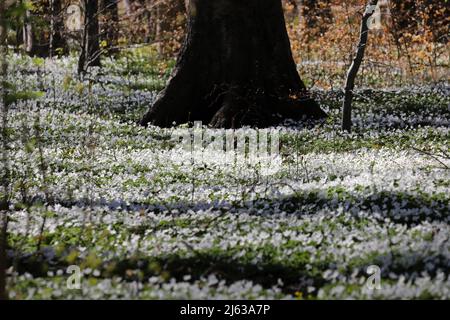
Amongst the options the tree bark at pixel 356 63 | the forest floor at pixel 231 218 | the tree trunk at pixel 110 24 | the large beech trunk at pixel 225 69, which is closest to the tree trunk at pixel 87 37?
the tree trunk at pixel 110 24

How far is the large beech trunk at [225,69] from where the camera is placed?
19266mm

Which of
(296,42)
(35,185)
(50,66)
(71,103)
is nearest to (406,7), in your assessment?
(296,42)

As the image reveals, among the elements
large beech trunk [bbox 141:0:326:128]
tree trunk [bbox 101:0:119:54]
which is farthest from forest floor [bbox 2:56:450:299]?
tree trunk [bbox 101:0:119:54]

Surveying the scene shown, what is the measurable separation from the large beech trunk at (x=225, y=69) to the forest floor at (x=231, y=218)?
1.48 metres

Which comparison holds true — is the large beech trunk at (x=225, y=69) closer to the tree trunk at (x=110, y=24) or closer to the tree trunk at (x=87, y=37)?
the tree trunk at (x=87, y=37)

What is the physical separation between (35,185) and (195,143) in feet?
16.7

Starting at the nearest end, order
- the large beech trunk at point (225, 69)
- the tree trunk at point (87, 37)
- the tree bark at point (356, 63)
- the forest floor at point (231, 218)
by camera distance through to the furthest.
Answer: the forest floor at point (231, 218), the tree bark at point (356, 63), the large beech trunk at point (225, 69), the tree trunk at point (87, 37)

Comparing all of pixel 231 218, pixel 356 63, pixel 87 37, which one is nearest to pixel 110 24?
pixel 87 37

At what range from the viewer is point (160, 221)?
9.66 meters

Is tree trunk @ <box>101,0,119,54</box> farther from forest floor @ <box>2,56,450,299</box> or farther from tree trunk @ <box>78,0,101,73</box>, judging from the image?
forest floor @ <box>2,56,450,299</box>

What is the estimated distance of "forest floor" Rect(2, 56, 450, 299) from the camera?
711cm

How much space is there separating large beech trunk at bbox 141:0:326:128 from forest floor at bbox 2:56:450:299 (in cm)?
148

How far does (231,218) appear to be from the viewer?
9609mm
